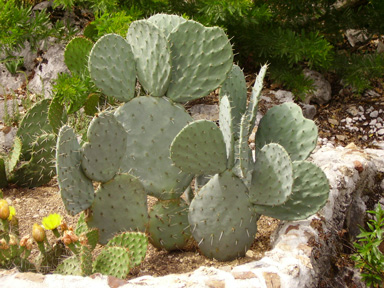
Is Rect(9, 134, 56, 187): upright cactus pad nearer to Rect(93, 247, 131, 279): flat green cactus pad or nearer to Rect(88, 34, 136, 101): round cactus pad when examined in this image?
Rect(88, 34, 136, 101): round cactus pad

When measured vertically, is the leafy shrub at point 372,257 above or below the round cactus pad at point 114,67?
below

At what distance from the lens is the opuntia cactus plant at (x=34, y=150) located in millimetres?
2789

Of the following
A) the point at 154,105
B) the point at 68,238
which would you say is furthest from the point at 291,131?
the point at 68,238

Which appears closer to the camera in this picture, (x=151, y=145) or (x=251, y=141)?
(x=151, y=145)

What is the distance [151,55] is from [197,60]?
193 mm

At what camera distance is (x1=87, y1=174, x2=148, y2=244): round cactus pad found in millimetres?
2092

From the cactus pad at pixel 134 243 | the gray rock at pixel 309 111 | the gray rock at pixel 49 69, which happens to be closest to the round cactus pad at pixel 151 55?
the cactus pad at pixel 134 243

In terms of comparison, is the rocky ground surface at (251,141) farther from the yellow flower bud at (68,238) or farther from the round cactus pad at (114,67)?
the round cactus pad at (114,67)

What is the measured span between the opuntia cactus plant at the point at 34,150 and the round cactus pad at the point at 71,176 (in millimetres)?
804

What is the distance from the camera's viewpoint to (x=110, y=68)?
7.32ft

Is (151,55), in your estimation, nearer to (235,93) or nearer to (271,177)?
(235,93)

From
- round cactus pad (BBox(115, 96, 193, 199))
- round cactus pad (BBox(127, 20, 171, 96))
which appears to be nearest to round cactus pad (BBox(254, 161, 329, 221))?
round cactus pad (BBox(115, 96, 193, 199))

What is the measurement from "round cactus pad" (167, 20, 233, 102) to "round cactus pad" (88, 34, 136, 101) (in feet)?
0.58

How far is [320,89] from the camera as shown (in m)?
4.70
